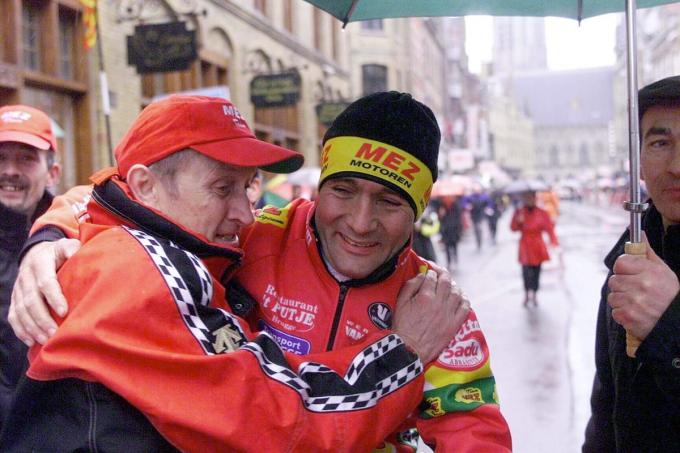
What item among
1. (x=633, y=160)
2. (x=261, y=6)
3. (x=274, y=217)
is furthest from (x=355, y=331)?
(x=261, y=6)

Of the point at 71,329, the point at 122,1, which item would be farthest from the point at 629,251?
the point at 122,1

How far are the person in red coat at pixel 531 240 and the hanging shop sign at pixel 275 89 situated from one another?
5.08 metres

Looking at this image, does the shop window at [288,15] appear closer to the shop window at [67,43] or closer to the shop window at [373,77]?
the shop window at [67,43]

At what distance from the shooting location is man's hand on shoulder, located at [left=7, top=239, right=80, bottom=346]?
1.81 meters

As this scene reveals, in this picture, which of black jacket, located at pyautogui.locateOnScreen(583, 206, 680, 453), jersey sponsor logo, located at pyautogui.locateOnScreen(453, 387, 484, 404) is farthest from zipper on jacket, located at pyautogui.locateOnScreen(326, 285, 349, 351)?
black jacket, located at pyautogui.locateOnScreen(583, 206, 680, 453)

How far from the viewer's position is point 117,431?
5.48ft

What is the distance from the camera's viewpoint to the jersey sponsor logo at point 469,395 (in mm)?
2057

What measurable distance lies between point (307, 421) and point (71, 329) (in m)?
0.56

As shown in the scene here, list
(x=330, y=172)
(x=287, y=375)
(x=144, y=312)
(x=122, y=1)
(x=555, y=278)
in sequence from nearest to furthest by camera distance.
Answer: (x=144, y=312) → (x=287, y=375) → (x=330, y=172) → (x=122, y=1) → (x=555, y=278)

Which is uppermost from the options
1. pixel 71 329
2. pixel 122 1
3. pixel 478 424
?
pixel 122 1

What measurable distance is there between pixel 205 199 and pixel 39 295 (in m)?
0.47

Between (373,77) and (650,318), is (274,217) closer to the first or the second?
(650,318)

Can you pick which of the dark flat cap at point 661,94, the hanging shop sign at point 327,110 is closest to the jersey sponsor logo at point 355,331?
the dark flat cap at point 661,94

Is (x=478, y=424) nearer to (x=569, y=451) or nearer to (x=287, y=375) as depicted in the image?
(x=287, y=375)
